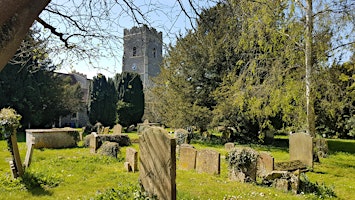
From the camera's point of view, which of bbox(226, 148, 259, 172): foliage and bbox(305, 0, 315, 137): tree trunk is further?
bbox(305, 0, 315, 137): tree trunk

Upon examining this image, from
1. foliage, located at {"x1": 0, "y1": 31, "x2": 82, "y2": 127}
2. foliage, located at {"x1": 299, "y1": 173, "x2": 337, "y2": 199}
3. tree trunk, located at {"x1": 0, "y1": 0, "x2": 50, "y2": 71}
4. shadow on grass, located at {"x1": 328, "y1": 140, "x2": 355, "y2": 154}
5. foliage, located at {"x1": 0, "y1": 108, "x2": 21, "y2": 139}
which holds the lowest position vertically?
shadow on grass, located at {"x1": 328, "y1": 140, "x2": 355, "y2": 154}

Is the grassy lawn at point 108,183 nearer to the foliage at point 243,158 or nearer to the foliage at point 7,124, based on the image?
the foliage at point 243,158

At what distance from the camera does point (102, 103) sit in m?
31.0

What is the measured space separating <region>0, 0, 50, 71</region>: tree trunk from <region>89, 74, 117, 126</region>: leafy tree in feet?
97.5

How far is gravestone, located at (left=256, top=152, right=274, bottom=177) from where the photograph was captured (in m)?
8.20

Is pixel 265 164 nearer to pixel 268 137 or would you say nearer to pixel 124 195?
pixel 124 195

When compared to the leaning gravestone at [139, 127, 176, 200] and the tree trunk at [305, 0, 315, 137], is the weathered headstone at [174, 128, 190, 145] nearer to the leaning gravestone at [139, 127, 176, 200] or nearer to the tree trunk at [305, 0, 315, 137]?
the tree trunk at [305, 0, 315, 137]

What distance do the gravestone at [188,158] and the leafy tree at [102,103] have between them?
22.6 metres

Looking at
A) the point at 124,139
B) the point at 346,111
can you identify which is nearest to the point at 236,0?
the point at 124,139

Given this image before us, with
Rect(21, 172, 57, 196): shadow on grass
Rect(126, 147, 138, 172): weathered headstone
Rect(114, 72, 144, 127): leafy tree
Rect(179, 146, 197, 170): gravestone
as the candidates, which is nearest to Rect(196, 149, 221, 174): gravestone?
Rect(179, 146, 197, 170): gravestone

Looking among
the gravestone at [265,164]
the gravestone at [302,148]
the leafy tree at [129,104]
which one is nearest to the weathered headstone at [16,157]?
the gravestone at [265,164]

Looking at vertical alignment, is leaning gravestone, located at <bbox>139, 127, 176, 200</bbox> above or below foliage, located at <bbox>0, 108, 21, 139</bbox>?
below

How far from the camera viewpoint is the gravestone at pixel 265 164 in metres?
8.20

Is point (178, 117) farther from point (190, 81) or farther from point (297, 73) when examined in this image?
point (297, 73)
